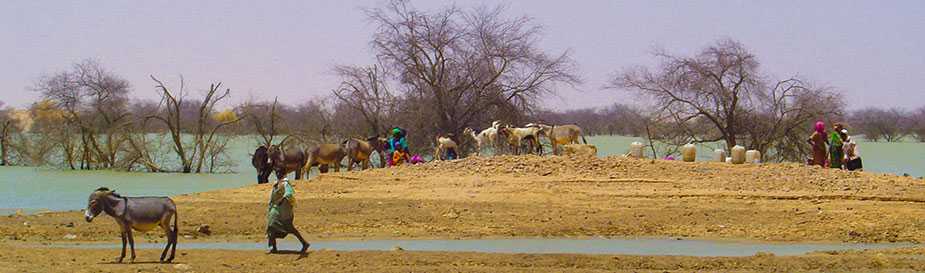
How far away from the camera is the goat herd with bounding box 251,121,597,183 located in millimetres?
28484

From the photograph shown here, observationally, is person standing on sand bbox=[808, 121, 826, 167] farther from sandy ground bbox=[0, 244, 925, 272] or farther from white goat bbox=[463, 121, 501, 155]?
sandy ground bbox=[0, 244, 925, 272]

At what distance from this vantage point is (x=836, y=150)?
Result: 1088 inches

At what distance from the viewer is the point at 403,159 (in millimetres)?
30219

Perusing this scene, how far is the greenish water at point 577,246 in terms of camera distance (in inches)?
647

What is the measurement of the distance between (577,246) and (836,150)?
40.0 feet

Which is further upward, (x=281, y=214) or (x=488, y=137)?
(x=488, y=137)

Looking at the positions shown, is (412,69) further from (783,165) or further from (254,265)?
(254,265)

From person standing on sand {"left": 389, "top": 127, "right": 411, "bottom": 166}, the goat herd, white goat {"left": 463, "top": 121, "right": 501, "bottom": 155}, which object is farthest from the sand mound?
white goat {"left": 463, "top": 121, "right": 501, "bottom": 155}

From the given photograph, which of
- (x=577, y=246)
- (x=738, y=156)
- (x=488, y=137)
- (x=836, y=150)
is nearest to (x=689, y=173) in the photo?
(x=738, y=156)

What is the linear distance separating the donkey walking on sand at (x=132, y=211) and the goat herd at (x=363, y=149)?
14098 mm

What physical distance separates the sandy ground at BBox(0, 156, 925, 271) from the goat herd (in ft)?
6.41

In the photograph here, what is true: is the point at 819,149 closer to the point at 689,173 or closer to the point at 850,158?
the point at 850,158

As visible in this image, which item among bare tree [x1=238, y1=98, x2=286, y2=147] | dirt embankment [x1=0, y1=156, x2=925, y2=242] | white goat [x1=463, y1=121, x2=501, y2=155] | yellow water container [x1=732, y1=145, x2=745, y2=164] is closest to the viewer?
dirt embankment [x1=0, y1=156, x2=925, y2=242]

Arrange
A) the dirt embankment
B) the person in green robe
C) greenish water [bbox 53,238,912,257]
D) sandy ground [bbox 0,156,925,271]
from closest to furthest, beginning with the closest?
the person in green robe
greenish water [bbox 53,238,912,257]
sandy ground [bbox 0,156,925,271]
the dirt embankment
